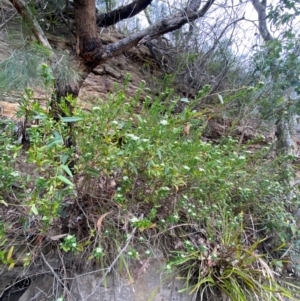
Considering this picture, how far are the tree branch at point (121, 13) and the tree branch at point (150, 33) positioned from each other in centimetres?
38

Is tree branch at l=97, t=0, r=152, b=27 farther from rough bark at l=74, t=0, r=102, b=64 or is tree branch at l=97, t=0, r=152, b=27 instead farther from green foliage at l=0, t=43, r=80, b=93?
green foliage at l=0, t=43, r=80, b=93

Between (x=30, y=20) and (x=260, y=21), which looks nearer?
(x=30, y=20)

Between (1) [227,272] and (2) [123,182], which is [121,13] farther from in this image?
(1) [227,272]

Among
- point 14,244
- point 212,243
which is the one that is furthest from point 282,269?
point 14,244

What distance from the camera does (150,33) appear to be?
168 centimetres

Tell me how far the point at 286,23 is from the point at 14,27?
1.89m

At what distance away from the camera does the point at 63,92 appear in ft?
4.31

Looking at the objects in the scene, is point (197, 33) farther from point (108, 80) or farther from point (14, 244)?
point (14, 244)

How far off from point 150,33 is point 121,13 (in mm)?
525

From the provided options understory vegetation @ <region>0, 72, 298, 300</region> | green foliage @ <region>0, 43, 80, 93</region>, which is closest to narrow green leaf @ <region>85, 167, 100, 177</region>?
understory vegetation @ <region>0, 72, 298, 300</region>

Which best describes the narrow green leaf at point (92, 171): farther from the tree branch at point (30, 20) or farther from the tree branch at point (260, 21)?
the tree branch at point (260, 21)

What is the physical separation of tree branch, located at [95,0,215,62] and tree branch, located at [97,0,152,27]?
0.38 m

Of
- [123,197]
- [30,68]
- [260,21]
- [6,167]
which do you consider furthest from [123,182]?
[260,21]

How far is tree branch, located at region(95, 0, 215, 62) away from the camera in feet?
5.09
